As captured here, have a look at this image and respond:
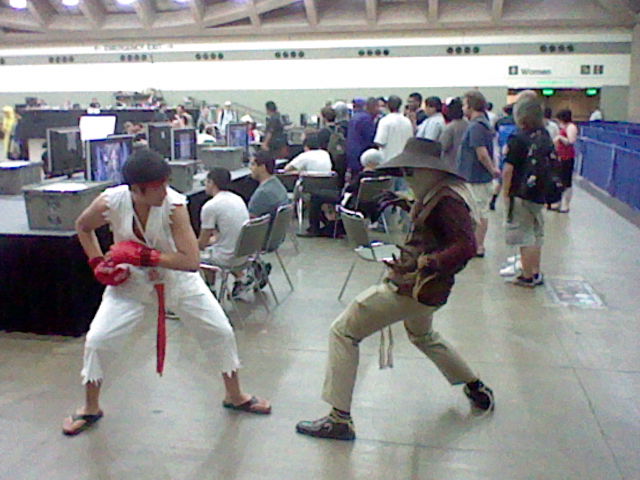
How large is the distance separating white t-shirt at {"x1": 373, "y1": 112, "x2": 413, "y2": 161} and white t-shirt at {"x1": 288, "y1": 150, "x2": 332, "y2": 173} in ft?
2.08

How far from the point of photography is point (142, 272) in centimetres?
287

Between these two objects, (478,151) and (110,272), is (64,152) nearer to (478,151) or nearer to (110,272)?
(110,272)

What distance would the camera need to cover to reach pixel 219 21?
21.8 meters

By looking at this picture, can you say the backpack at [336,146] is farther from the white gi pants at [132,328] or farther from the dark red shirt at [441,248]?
the dark red shirt at [441,248]

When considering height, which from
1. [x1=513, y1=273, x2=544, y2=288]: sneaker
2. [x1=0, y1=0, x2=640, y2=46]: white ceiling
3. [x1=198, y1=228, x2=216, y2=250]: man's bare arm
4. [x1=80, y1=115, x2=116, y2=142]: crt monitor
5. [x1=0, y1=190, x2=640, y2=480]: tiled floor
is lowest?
[x1=0, y1=190, x2=640, y2=480]: tiled floor

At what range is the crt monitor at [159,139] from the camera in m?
6.19

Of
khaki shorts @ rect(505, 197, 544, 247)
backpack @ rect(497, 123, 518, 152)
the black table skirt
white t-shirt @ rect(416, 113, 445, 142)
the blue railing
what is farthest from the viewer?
backpack @ rect(497, 123, 518, 152)

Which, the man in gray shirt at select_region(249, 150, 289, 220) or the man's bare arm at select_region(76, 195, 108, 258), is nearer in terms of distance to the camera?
the man's bare arm at select_region(76, 195, 108, 258)

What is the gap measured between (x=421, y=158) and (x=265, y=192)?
2385 millimetres

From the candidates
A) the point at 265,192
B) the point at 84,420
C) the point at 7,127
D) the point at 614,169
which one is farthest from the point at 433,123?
the point at 7,127

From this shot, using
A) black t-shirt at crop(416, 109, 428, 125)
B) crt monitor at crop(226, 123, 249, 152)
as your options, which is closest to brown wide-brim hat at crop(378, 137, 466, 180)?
crt monitor at crop(226, 123, 249, 152)

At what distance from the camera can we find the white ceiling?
20031 millimetres

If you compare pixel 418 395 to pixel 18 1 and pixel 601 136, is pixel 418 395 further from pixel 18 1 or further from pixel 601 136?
pixel 18 1

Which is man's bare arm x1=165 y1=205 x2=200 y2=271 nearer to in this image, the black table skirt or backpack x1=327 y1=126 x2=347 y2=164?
the black table skirt
